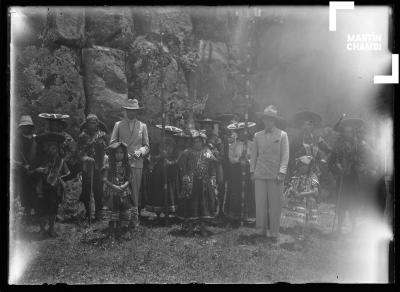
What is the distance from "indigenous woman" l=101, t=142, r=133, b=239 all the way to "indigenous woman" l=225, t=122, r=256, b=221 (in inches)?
68.9

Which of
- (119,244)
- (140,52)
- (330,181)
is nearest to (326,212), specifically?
(330,181)

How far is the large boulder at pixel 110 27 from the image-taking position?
6953 mm

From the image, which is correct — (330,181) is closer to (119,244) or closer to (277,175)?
(277,175)

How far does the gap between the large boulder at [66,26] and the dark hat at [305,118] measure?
3953 mm

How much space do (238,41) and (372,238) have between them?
406cm

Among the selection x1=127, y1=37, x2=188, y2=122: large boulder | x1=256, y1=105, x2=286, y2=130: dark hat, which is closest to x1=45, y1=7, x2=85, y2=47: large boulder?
x1=127, y1=37, x2=188, y2=122: large boulder

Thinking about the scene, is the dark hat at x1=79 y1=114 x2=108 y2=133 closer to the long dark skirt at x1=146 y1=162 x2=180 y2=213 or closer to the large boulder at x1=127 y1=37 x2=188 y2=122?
the large boulder at x1=127 y1=37 x2=188 y2=122

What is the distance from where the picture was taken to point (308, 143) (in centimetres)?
712

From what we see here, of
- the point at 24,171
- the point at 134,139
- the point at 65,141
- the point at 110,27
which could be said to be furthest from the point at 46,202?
the point at 110,27

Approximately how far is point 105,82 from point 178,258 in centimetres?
326

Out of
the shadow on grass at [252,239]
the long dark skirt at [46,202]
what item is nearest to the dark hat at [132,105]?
the long dark skirt at [46,202]
